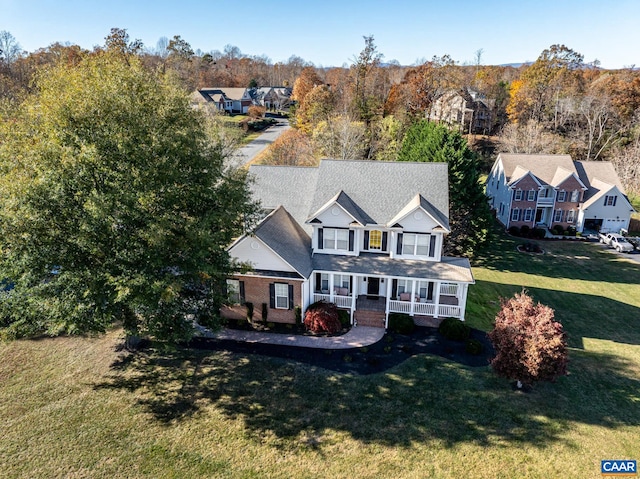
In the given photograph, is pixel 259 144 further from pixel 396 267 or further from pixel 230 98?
pixel 396 267

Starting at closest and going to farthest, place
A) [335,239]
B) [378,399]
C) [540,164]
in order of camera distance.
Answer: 1. [378,399]
2. [335,239]
3. [540,164]

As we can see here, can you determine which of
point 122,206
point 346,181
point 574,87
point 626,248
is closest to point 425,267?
point 346,181

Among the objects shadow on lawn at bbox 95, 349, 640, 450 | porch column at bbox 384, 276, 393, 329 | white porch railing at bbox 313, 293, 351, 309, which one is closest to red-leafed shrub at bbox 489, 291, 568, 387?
shadow on lawn at bbox 95, 349, 640, 450

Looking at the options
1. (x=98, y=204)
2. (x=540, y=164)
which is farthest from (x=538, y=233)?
(x=98, y=204)

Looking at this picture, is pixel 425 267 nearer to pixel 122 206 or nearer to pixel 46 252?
pixel 122 206

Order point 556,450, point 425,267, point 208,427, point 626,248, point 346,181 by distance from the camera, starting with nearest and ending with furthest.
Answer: point 556,450, point 208,427, point 425,267, point 346,181, point 626,248
